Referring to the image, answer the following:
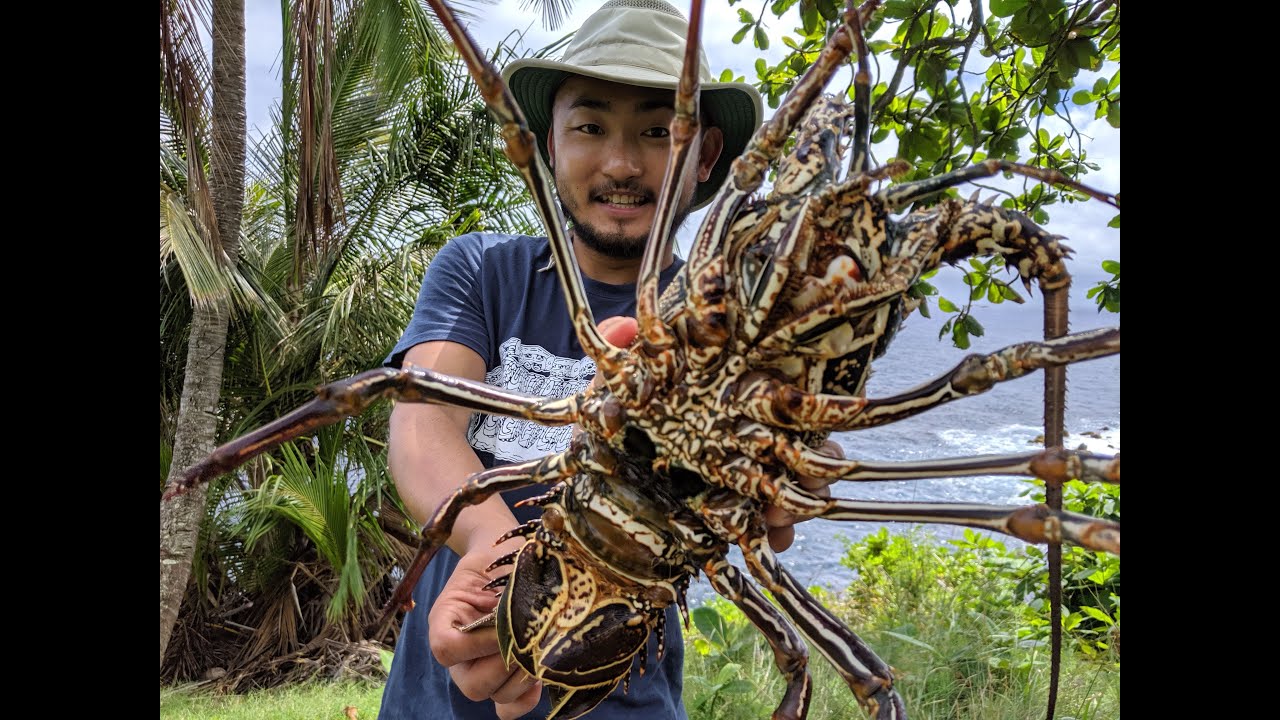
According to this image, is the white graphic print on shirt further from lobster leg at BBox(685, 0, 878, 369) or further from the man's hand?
lobster leg at BBox(685, 0, 878, 369)

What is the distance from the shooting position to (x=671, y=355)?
154 centimetres

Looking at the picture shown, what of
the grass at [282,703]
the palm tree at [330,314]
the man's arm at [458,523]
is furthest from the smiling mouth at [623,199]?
the palm tree at [330,314]

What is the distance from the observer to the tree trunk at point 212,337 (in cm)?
681

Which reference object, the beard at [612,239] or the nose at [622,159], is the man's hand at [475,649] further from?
the nose at [622,159]

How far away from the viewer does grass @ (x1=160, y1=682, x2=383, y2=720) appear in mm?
6574

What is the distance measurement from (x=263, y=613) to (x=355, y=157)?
6146 millimetres

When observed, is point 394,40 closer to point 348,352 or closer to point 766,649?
point 348,352

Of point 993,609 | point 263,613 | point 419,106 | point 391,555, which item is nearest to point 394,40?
point 419,106

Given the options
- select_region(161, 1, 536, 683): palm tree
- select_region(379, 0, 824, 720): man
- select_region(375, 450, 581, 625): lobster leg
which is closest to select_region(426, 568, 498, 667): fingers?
select_region(379, 0, 824, 720): man

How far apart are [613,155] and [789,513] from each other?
4.58 feet

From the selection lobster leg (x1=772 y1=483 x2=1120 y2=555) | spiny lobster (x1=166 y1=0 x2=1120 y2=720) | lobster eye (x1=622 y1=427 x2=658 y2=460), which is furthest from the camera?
lobster eye (x1=622 y1=427 x2=658 y2=460)
